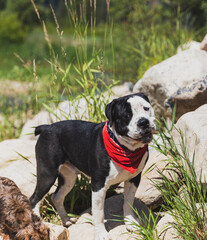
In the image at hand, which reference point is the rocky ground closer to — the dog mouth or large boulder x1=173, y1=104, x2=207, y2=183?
large boulder x1=173, y1=104, x2=207, y2=183

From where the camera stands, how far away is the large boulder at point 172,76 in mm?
4807

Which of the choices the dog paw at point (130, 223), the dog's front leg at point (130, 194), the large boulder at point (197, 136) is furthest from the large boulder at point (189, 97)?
the dog paw at point (130, 223)

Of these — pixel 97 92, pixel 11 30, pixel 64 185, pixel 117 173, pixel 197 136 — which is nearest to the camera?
pixel 117 173

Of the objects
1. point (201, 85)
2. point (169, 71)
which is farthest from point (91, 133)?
point (169, 71)

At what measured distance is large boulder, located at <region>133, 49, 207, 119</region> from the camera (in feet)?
15.8

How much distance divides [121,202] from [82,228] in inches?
19.8

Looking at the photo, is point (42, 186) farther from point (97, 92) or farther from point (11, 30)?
point (11, 30)

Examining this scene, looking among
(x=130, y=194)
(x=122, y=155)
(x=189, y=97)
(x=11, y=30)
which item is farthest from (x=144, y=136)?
(x=11, y=30)

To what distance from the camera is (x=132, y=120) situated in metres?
2.73

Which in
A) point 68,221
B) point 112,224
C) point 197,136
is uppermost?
point 197,136

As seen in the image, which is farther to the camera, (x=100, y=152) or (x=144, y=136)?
(x=100, y=152)

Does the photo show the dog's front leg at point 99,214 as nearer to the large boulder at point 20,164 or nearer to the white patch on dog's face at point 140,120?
the white patch on dog's face at point 140,120

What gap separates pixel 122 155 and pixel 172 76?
2314mm

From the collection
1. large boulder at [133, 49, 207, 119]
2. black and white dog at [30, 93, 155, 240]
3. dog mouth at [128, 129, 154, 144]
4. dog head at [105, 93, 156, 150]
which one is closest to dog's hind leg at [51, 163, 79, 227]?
black and white dog at [30, 93, 155, 240]
